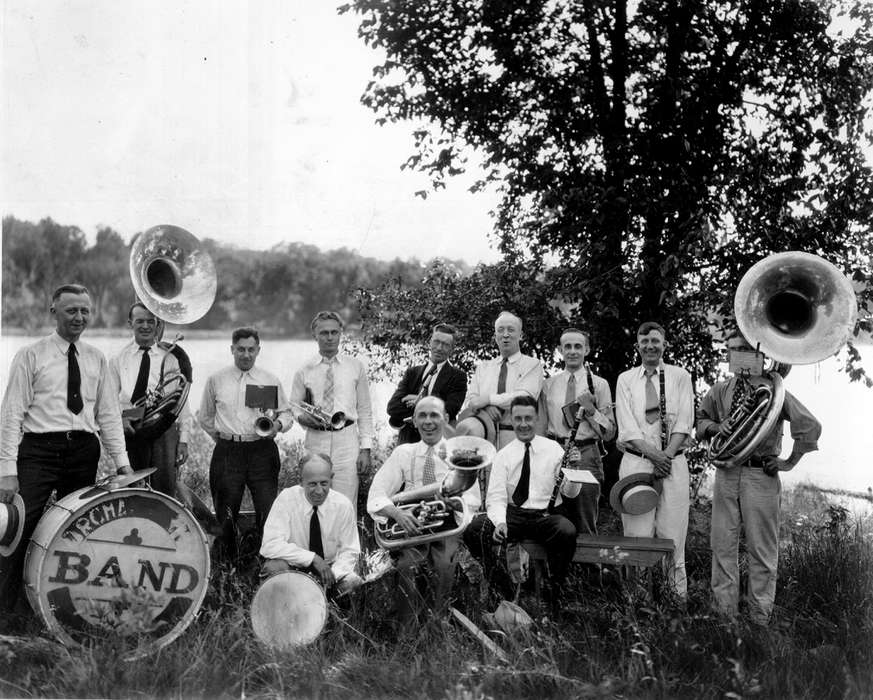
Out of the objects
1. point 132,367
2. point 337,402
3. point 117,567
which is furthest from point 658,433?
point 132,367

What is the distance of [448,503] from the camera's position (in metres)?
4.70

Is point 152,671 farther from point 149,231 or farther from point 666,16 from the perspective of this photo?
point 666,16

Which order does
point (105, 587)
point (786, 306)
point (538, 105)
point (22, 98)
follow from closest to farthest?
point (105, 587) → point (786, 306) → point (22, 98) → point (538, 105)

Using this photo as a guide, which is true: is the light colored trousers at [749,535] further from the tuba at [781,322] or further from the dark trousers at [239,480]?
the dark trousers at [239,480]

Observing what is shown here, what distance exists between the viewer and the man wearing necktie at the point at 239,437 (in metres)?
5.49

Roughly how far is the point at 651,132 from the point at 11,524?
5.33m

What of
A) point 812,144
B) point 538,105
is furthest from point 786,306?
point 538,105

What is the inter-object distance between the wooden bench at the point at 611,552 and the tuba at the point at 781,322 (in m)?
0.69

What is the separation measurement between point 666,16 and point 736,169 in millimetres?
1367

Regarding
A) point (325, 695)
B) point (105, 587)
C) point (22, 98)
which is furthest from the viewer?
point (22, 98)

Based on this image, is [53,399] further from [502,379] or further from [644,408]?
[644,408]

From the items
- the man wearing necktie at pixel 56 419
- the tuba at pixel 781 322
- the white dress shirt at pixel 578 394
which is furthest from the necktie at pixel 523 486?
the man wearing necktie at pixel 56 419

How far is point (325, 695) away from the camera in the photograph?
3.87m

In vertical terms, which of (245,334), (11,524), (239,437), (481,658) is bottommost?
(481,658)
